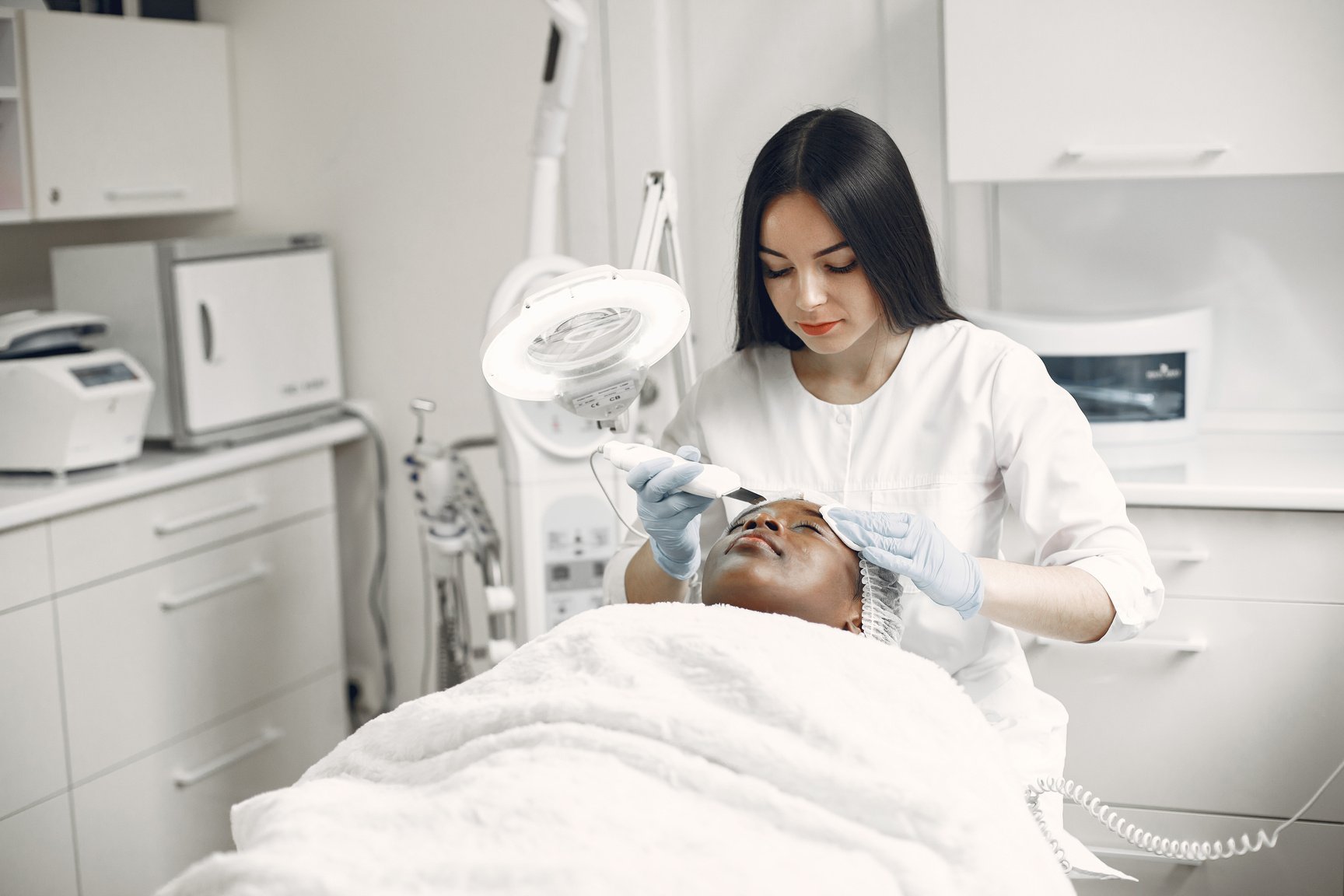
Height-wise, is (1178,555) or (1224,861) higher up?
(1178,555)

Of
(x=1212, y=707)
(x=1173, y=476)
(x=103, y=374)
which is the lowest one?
(x=1212, y=707)

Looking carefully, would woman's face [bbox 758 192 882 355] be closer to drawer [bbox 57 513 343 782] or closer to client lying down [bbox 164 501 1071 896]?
client lying down [bbox 164 501 1071 896]

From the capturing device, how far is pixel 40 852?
2164 mm

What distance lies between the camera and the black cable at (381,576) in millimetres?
2926

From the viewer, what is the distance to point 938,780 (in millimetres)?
978

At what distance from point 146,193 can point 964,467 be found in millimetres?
1989

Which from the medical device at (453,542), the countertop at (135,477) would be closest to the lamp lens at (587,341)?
the medical device at (453,542)

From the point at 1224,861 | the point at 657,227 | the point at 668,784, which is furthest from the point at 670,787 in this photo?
the point at 1224,861

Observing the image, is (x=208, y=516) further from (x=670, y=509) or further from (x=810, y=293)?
(x=810, y=293)

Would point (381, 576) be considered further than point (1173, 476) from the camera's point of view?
Yes

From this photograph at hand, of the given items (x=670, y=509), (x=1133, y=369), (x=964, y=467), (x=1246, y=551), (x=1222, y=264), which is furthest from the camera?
(x=1222, y=264)

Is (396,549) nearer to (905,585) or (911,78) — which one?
(911,78)

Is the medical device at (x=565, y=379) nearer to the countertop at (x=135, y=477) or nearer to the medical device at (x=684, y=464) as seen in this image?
the medical device at (x=684, y=464)

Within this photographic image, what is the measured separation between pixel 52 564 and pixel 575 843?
162 centimetres
